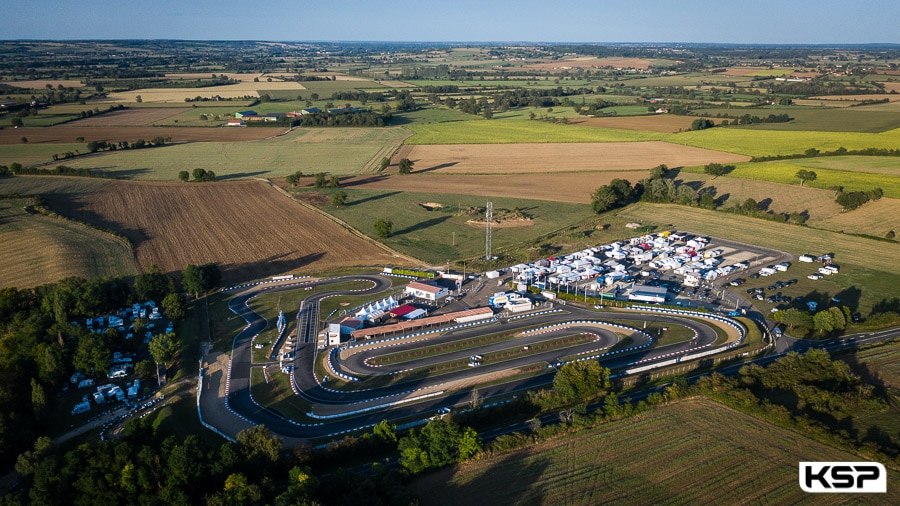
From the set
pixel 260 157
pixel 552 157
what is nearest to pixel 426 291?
pixel 552 157

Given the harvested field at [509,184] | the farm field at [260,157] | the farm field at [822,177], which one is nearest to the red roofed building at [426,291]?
the harvested field at [509,184]

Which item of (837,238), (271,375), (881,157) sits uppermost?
(881,157)

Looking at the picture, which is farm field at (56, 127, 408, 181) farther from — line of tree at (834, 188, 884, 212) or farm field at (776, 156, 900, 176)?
farm field at (776, 156, 900, 176)

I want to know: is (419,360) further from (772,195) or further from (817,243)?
(772,195)

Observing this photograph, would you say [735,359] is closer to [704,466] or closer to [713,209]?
[704,466]

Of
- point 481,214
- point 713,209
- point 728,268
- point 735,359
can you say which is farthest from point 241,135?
point 735,359

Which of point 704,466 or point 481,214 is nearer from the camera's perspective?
point 704,466
